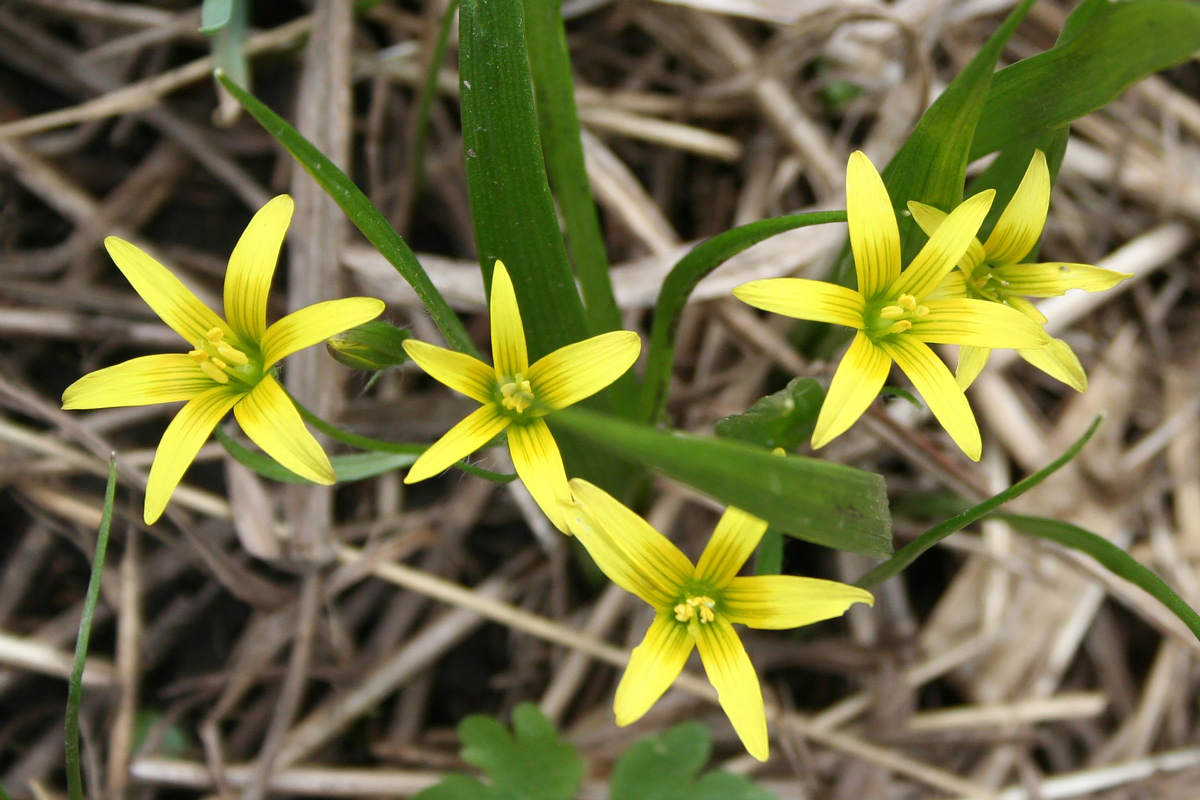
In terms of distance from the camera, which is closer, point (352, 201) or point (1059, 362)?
point (352, 201)

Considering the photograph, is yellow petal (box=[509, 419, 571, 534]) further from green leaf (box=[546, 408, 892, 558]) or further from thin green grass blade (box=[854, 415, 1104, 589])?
thin green grass blade (box=[854, 415, 1104, 589])

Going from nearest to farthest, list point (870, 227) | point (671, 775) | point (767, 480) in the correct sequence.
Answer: point (767, 480), point (870, 227), point (671, 775)

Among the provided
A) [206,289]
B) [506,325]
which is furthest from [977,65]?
[206,289]

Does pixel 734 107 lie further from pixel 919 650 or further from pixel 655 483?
pixel 919 650

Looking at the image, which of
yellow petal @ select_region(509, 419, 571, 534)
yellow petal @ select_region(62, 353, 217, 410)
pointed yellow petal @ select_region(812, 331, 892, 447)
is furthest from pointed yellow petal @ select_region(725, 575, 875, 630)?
yellow petal @ select_region(62, 353, 217, 410)

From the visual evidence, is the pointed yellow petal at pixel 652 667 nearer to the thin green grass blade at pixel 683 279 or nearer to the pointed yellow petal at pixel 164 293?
the thin green grass blade at pixel 683 279

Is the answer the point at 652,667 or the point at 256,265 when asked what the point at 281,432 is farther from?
the point at 652,667

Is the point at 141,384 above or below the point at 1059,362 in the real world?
above

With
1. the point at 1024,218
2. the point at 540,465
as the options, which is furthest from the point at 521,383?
the point at 1024,218
